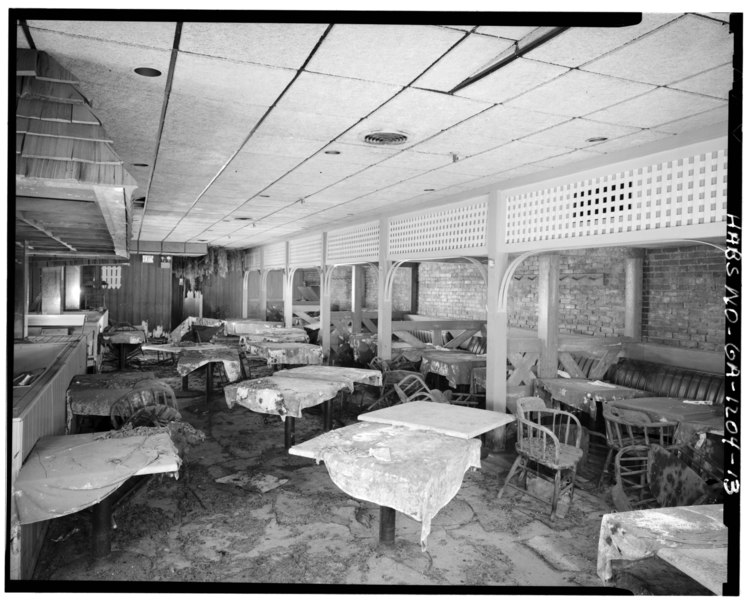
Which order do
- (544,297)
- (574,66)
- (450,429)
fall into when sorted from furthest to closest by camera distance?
1. (544,297)
2. (450,429)
3. (574,66)

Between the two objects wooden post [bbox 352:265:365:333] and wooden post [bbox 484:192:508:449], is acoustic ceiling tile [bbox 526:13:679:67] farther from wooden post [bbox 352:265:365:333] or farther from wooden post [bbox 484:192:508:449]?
wooden post [bbox 352:265:365:333]

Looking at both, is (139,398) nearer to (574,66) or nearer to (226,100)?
(226,100)

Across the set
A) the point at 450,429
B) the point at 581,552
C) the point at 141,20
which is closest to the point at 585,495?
the point at 581,552

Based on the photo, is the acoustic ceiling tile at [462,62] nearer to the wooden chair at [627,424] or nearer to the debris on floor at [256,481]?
the wooden chair at [627,424]

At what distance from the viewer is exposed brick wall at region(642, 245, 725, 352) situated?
7.46 m

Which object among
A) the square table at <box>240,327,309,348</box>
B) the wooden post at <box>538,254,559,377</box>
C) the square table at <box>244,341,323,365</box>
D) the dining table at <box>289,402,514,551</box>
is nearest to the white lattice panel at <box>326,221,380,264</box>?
the square table at <box>240,327,309,348</box>

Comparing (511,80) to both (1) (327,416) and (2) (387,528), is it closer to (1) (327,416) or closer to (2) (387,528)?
(2) (387,528)

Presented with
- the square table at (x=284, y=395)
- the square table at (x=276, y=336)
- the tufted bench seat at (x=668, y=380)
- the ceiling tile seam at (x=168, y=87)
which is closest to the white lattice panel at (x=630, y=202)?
the square table at (x=284, y=395)

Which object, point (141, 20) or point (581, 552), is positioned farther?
point (581, 552)

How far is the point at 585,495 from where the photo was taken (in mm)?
4875

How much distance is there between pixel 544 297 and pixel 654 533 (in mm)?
5359

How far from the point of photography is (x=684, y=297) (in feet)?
26.0

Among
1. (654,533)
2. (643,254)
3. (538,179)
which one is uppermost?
(538,179)

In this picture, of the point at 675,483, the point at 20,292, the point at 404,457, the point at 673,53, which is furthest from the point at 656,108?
the point at 20,292
